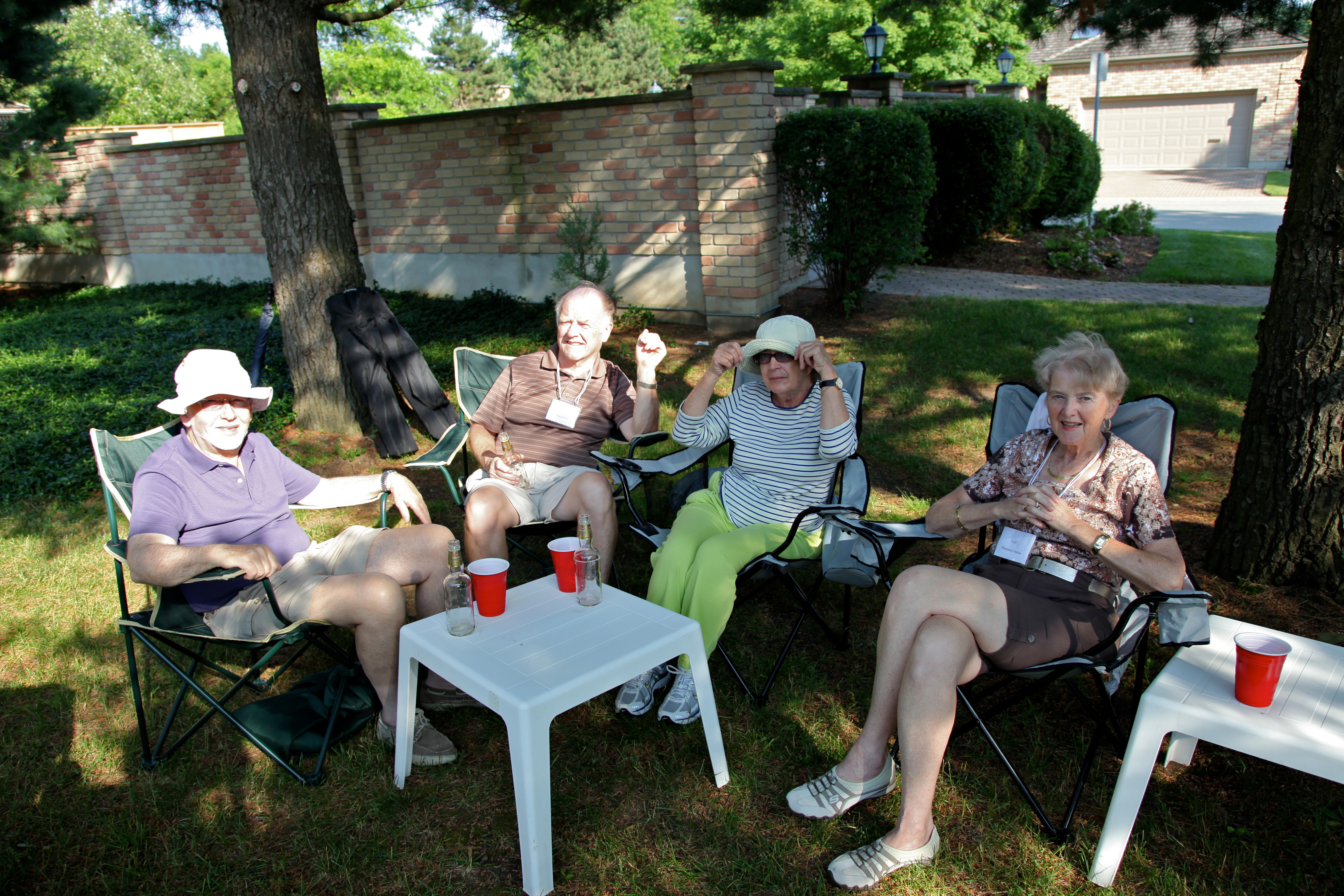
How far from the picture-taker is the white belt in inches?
93.4

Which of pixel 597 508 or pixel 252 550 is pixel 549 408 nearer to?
pixel 597 508

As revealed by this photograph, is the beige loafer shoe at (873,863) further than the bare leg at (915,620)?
No

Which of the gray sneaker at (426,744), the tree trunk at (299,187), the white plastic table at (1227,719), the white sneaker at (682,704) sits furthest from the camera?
the tree trunk at (299,187)

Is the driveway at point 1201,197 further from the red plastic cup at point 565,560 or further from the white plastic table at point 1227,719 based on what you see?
the red plastic cup at point 565,560

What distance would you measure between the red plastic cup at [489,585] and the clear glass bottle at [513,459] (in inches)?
35.3

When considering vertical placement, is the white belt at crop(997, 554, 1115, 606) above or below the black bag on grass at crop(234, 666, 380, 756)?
above

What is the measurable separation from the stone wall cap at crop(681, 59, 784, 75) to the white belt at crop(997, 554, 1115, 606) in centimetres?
507

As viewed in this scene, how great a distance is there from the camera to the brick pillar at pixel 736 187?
22.1 feet

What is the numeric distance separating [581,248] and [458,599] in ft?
18.7

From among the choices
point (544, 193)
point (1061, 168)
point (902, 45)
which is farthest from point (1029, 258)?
point (902, 45)

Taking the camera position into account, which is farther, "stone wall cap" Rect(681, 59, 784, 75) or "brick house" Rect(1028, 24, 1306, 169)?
"brick house" Rect(1028, 24, 1306, 169)

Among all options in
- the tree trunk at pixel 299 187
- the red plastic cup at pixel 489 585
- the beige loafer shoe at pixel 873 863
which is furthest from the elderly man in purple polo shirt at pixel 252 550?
the tree trunk at pixel 299 187

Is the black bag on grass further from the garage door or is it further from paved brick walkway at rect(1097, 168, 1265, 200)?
the garage door

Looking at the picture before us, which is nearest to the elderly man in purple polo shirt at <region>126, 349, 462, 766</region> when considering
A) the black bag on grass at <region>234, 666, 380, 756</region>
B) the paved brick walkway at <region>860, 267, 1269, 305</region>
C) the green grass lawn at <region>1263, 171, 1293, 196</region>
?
the black bag on grass at <region>234, 666, 380, 756</region>
